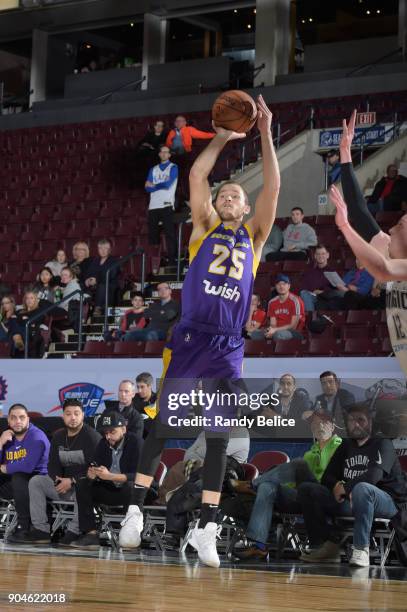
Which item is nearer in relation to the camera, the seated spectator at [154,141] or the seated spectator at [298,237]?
the seated spectator at [298,237]

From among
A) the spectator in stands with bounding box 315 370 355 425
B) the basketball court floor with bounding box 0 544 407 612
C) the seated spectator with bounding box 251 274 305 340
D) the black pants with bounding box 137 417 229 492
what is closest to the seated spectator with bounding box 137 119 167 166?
the seated spectator with bounding box 251 274 305 340

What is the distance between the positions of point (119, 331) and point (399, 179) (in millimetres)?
4460

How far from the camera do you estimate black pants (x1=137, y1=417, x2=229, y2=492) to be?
6152 mm

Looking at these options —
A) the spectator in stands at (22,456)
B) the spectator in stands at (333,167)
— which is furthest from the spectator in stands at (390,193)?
the spectator in stands at (22,456)

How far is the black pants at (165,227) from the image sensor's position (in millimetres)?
16312

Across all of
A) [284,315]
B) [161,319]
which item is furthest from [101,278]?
[284,315]

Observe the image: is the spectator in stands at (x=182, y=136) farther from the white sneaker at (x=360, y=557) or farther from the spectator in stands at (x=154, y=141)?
the white sneaker at (x=360, y=557)

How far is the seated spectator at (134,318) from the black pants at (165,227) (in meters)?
2.07

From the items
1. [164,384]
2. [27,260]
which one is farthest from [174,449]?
[27,260]

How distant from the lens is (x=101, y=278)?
15461 mm

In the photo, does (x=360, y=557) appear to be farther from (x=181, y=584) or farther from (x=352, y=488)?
(x=181, y=584)

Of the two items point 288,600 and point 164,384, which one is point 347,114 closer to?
point 164,384

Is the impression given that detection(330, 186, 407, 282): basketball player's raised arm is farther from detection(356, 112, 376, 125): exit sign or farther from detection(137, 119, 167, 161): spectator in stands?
detection(137, 119, 167, 161): spectator in stands

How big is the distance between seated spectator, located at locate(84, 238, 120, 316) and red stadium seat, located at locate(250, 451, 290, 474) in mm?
5597
